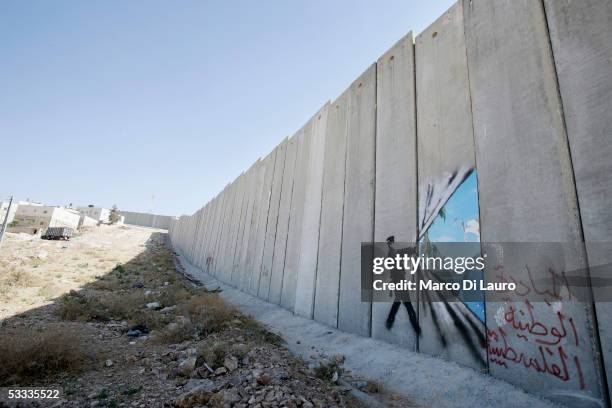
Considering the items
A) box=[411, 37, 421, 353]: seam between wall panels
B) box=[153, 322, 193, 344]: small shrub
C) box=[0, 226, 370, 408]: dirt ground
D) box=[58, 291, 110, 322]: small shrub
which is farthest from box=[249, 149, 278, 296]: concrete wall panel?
box=[411, 37, 421, 353]: seam between wall panels

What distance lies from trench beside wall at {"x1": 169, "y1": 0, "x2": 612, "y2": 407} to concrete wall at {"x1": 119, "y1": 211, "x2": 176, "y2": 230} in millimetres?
80795

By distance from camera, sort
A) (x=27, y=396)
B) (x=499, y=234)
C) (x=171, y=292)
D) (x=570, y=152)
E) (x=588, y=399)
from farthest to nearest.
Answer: (x=171, y=292) → (x=499, y=234) → (x=27, y=396) → (x=570, y=152) → (x=588, y=399)

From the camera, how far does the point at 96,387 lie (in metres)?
3.78

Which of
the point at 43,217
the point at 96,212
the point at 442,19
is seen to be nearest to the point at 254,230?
the point at 442,19

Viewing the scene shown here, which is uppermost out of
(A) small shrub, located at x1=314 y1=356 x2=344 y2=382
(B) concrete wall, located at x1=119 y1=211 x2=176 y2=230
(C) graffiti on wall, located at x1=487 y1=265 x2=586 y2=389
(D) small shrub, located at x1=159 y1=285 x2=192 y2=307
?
(B) concrete wall, located at x1=119 y1=211 x2=176 y2=230

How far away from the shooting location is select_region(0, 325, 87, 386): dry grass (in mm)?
3893

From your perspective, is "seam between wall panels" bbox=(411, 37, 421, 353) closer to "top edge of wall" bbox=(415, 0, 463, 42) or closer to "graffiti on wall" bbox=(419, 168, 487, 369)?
"graffiti on wall" bbox=(419, 168, 487, 369)

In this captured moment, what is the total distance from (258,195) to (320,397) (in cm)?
1102

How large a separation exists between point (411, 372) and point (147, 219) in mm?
94150

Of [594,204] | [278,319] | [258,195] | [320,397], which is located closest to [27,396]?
[320,397]

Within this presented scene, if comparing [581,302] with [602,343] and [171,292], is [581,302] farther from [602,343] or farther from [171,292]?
[171,292]

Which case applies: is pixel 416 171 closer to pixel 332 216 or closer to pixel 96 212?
pixel 332 216

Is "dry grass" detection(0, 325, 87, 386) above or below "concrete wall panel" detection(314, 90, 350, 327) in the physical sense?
below

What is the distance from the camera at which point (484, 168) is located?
3953mm
